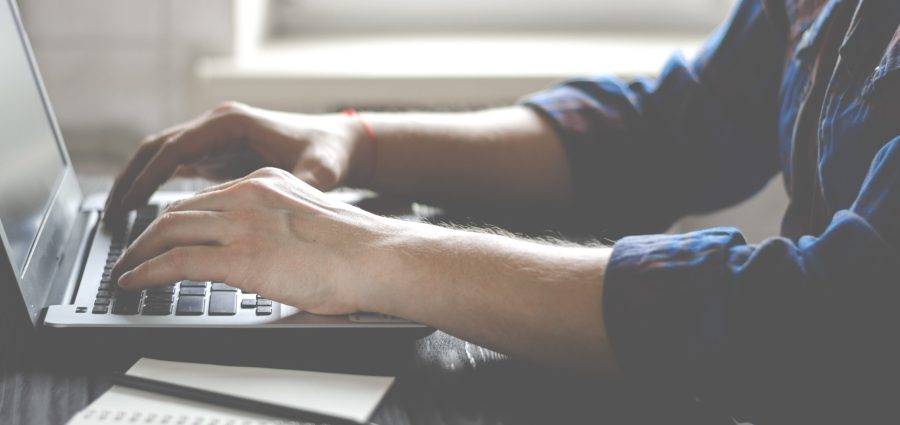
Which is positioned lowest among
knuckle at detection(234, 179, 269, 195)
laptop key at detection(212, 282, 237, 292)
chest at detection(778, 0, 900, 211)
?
laptop key at detection(212, 282, 237, 292)

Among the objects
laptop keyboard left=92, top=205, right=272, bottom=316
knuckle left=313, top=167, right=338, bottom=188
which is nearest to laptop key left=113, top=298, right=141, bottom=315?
laptop keyboard left=92, top=205, right=272, bottom=316

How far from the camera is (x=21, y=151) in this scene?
0.74m

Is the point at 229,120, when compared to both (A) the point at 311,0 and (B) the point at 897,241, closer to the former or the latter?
(B) the point at 897,241

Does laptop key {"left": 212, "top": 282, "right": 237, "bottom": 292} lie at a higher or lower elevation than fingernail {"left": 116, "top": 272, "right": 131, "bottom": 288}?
Result: lower

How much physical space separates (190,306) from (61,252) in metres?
0.19

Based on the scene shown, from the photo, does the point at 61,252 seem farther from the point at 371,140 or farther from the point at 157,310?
the point at 371,140

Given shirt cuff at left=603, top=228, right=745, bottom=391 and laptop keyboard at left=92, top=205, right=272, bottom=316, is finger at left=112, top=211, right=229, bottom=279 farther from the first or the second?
shirt cuff at left=603, top=228, right=745, bottom=391

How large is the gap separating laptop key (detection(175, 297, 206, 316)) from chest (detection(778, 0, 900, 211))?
518 millimetres

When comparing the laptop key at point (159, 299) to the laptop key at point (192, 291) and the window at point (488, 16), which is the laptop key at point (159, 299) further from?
the window at point (488, 16)

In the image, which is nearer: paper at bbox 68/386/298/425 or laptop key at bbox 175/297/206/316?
paper at bbox 68/386/298/425

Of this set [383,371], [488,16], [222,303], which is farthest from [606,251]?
[488,16]

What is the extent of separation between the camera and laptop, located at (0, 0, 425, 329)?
627mm

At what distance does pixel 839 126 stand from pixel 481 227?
33 centimetres

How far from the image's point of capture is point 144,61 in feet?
4.57
